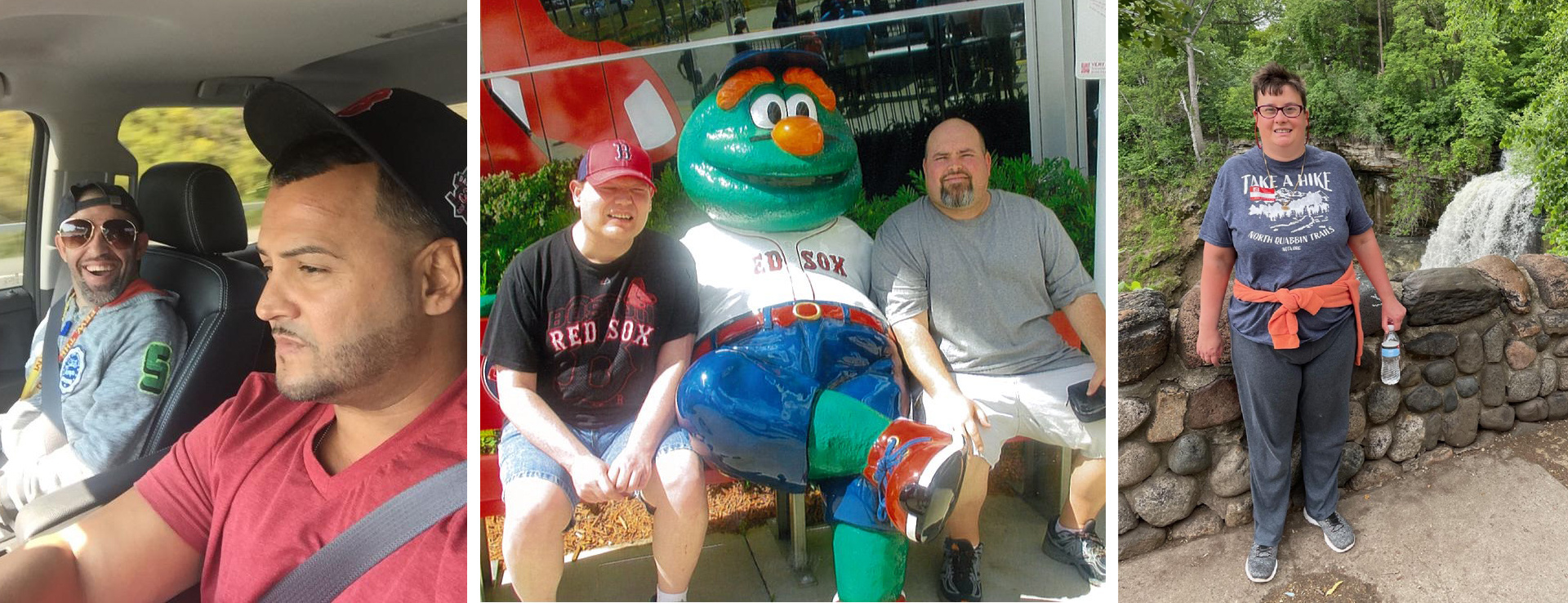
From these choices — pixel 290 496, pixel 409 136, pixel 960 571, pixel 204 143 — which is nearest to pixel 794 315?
pixel 960 571

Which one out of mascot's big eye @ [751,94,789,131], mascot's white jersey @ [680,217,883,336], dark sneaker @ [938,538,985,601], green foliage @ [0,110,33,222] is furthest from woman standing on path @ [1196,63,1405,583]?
green foliage @ [0,110,33,222]

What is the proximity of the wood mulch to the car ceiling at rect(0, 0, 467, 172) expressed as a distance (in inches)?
37.2

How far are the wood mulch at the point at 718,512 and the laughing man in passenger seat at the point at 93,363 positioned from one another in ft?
3.78

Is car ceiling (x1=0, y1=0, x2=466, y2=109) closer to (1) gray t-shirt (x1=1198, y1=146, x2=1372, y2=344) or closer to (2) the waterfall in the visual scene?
(1) gray t-shirt (x1=1198, y1=146, x2=1372, y2=344)

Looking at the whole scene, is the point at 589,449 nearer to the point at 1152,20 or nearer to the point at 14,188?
the point at 14,188

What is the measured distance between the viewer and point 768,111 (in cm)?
174

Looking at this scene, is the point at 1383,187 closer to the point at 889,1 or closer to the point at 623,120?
the point at 889,1

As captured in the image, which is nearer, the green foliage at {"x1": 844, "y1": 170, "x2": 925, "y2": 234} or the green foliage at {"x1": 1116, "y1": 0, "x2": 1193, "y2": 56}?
the green foliage at {"x1": 844, "y1": 170, "x2": 925, "y2": 234}

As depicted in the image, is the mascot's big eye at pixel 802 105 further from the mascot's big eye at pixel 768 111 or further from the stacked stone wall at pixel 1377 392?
the stacked stone wall at pixel 1377 392

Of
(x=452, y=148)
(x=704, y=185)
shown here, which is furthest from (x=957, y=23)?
(x=452, y=148)

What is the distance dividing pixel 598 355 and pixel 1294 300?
5.79ft

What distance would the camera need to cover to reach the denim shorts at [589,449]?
1823mm

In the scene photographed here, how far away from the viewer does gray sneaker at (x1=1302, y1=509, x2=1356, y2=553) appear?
274 centimetres

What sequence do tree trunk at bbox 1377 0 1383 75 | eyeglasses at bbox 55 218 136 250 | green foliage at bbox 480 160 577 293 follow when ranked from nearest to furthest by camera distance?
green foliage at bbox 480 160 577 293 → eyeglasses at bbox 55 218 136 250 → tree trunk at bbox 1377 0 1383 75
